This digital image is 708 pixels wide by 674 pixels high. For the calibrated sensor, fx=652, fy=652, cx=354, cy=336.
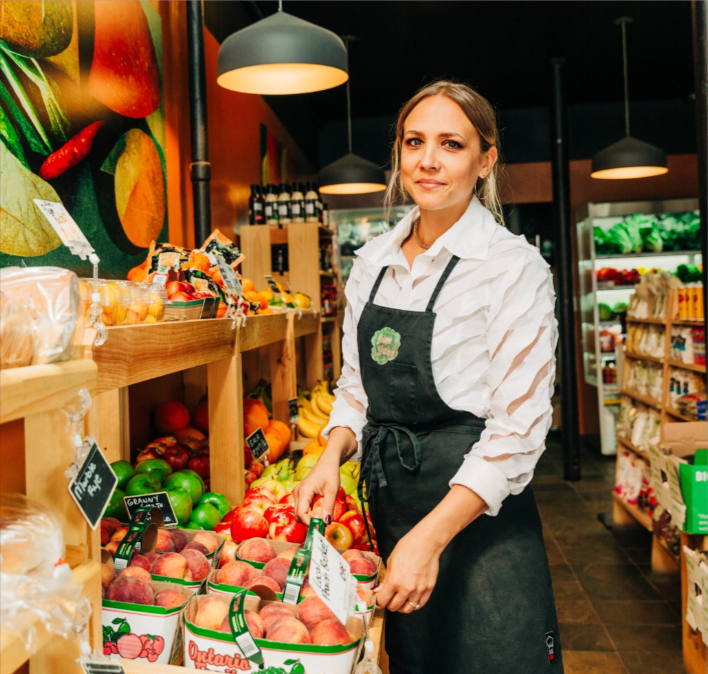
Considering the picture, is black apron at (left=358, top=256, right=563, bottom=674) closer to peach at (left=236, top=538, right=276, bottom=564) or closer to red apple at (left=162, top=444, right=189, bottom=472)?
peach at (left=236, top=538, right=276, bottom=564)

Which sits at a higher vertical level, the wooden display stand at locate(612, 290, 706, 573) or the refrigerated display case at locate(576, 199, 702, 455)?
the refrigerated display case at locate(576, 199, 702, 455)

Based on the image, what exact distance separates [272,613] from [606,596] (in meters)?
3.08

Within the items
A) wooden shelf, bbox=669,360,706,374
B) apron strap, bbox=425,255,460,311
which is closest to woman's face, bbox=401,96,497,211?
apron strap, bbox=425,255,460,311

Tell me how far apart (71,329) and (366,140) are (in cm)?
834

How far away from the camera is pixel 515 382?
1.32 m

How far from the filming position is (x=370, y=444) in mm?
1585

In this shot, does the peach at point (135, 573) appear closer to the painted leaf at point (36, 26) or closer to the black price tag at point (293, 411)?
the painted leaf at point (36, 26)

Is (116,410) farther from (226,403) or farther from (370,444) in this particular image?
(370,444)

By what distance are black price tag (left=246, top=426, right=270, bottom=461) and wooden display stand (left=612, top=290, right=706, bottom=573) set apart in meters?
2.45

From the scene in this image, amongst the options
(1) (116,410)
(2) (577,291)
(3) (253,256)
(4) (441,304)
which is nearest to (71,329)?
(4) (441,304)

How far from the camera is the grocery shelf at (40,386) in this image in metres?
0.71

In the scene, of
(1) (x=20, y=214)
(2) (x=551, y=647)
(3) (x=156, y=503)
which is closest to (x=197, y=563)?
(3) (x=156, y=503)

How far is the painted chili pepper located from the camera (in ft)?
6.58

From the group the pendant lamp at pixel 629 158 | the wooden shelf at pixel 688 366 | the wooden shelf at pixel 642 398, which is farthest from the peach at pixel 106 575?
the pendant lamp at pixel 629 158
